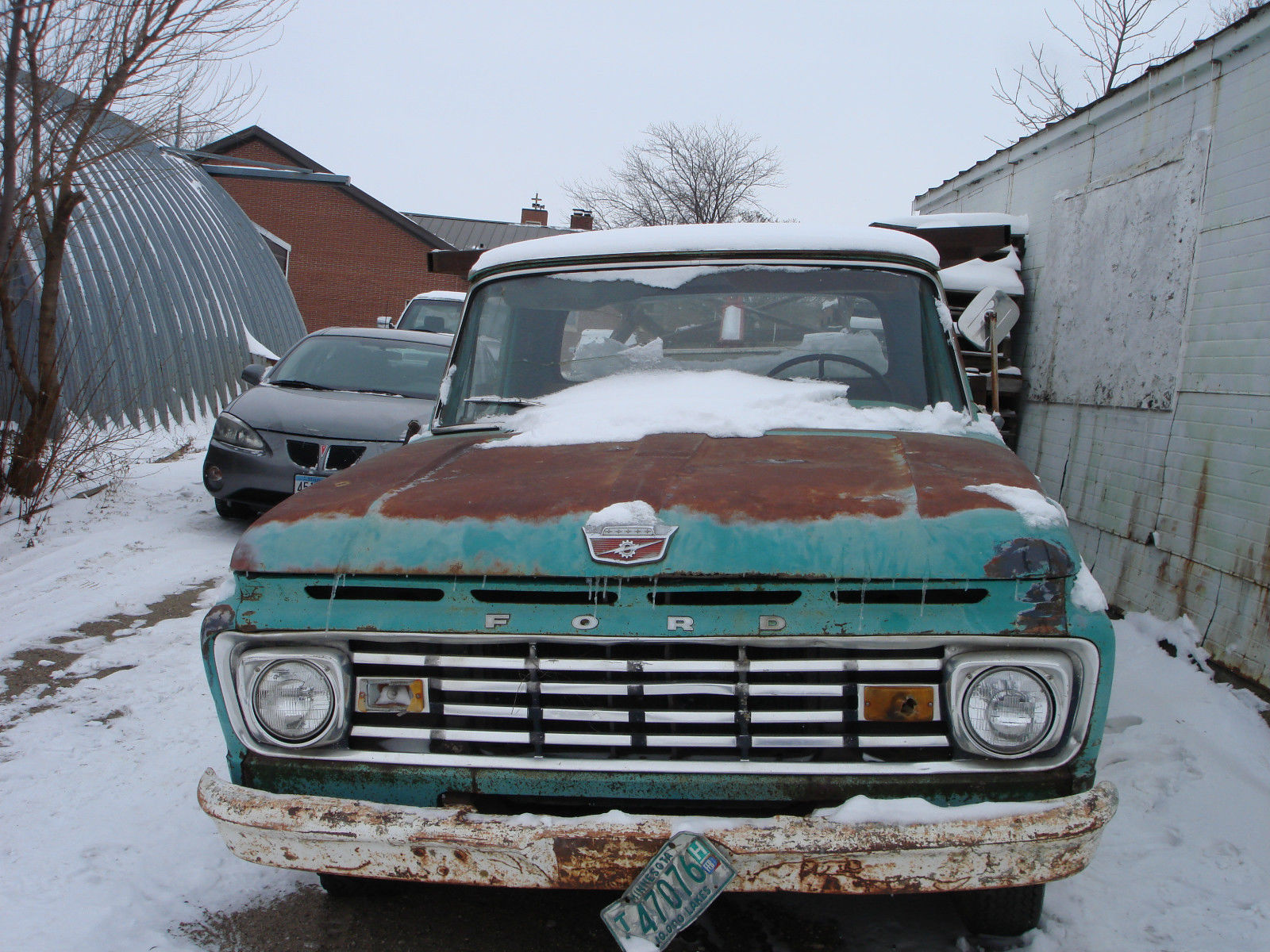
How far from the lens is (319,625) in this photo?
2021mm

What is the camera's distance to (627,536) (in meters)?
1.95

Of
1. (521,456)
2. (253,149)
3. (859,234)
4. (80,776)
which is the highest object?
(253,149)

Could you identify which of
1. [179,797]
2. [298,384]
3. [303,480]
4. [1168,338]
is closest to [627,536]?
[179,797]

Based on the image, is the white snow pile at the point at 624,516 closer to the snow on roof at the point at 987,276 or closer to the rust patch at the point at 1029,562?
the rust patch at the point at 1029,562

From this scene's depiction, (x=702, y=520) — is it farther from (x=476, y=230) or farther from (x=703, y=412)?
(x=476, y=230)

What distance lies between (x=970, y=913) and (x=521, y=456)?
1.62 metres

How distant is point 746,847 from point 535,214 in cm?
4027

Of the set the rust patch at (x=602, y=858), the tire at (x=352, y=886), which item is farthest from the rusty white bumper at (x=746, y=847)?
the tire at (x=352, y=886)

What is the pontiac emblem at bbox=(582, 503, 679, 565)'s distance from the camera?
1.92m

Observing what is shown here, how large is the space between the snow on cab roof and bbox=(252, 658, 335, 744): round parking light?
1.70 meters

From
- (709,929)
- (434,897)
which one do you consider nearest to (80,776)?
(434,897)

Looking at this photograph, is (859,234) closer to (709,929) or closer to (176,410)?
(709,929)

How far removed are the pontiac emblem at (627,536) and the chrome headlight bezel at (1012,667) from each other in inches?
25.5

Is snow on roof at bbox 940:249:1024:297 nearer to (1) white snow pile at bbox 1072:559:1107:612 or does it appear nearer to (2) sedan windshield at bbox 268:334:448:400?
(2) sedan windshield at bbox 268:334:448:400
